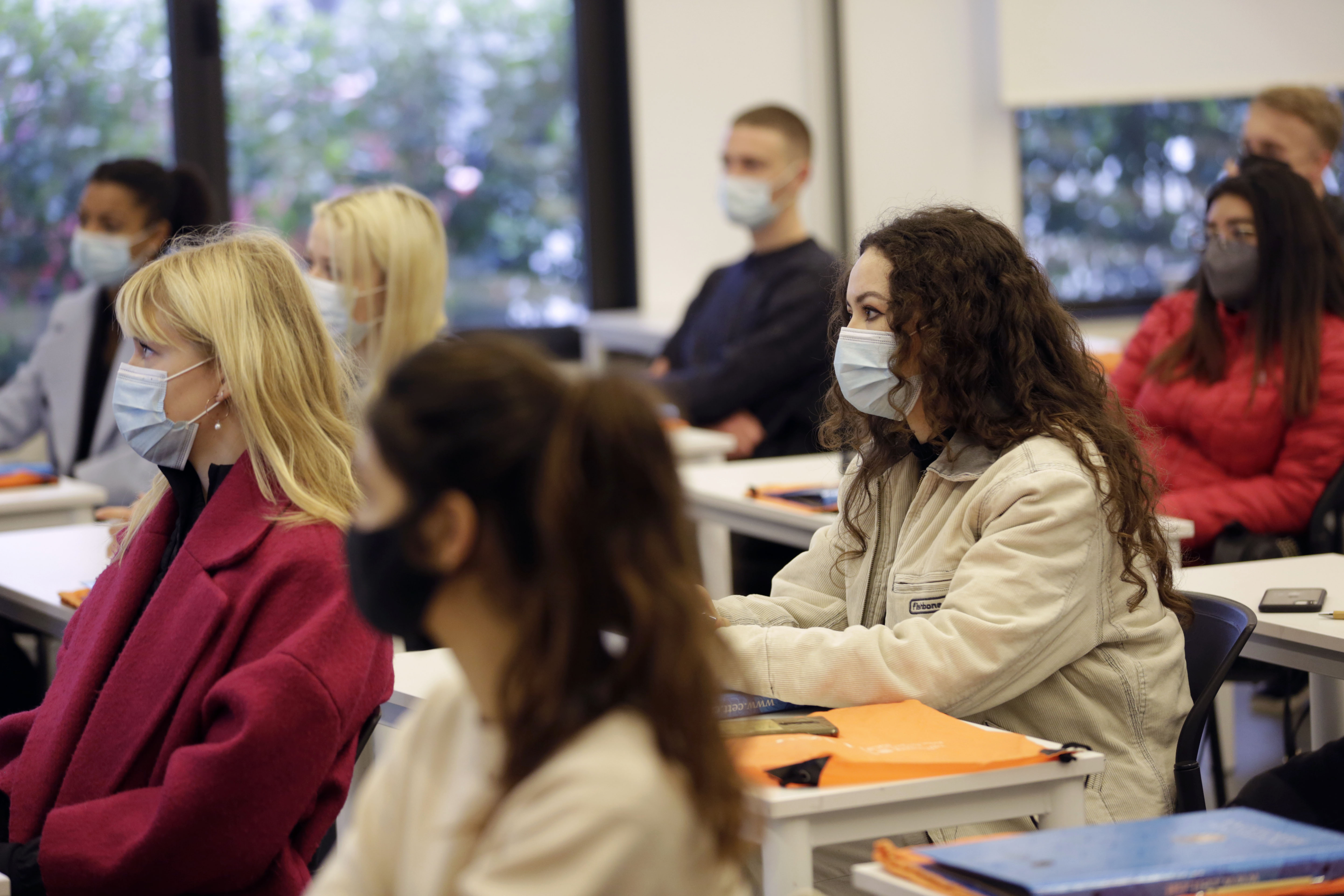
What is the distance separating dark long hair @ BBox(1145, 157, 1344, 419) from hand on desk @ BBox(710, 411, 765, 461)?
1312 millimetres

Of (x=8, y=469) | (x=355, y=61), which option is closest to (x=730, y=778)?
(x=8, y=469)

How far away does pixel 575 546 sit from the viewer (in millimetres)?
965

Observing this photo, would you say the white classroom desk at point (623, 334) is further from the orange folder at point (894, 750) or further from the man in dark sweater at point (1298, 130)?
the orange folder at point (894, 750)

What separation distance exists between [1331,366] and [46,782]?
267 centimetres

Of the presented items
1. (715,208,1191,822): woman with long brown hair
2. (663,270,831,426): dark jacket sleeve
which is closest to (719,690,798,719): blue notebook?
(715,208,1191,822): woman with long brown hair

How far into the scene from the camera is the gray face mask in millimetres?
3293

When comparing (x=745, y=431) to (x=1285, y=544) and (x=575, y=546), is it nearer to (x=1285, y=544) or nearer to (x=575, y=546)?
(x=1285, y=544)

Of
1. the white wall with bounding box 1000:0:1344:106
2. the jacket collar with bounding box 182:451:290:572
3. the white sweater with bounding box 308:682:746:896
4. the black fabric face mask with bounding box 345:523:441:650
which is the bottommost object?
the white sweater with bounding box 308:682:746:896

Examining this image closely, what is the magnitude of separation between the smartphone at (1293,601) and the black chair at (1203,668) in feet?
1.01

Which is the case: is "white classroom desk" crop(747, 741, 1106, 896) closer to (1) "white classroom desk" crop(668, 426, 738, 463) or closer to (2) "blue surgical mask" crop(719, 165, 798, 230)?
(1) "white classroom desk" crop(668, 426, 738, 463)

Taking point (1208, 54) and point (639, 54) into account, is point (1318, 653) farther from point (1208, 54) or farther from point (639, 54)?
point (1208, 54)

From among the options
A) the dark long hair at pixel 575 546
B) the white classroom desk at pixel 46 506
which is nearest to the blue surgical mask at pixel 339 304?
the white classroom desk at pixel 46 506

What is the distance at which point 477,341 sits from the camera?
104 centimetres

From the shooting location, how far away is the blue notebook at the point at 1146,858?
3.77ft
